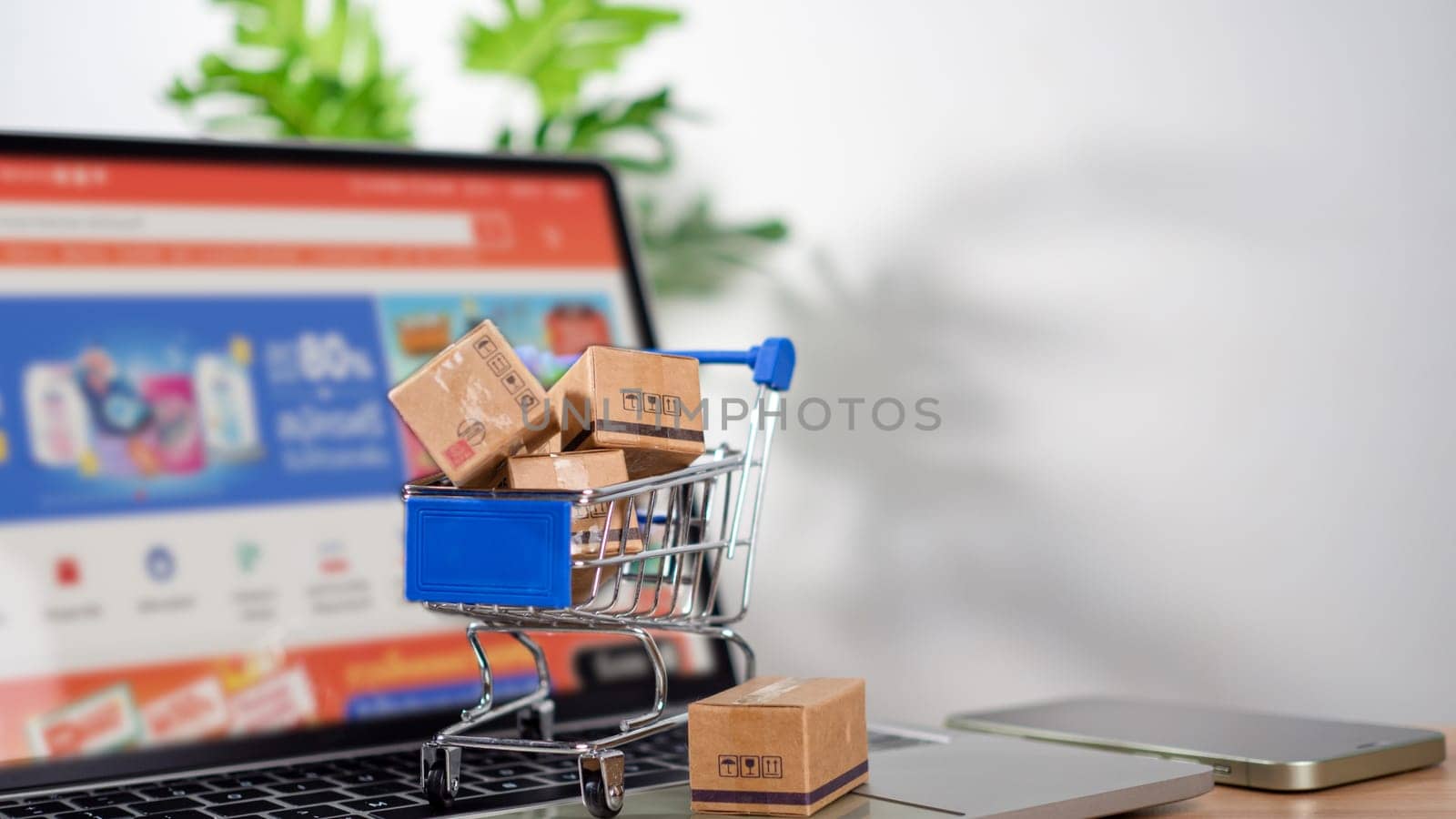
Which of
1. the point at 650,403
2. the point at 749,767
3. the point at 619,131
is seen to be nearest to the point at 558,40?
the point at 619,131

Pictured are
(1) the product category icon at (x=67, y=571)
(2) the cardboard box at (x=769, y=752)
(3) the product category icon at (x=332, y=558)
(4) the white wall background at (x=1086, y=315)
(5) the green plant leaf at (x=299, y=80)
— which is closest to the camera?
(2) the cardboard box at (x=769, y=752)

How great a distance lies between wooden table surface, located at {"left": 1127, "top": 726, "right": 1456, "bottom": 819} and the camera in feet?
2.87

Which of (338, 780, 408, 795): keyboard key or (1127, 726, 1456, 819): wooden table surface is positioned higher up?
(338, 780, 408, 795): keyboard key

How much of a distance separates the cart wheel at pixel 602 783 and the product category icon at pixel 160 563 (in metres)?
0.56

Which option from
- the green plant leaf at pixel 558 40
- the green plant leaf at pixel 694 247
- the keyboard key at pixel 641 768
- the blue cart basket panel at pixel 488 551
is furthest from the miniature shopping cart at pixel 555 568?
the green plant leaf at pixel 558 40

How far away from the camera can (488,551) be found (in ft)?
2.69

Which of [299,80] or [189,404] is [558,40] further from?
[189,404]

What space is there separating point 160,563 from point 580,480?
0.56 meters

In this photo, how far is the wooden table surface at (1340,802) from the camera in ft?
2.87

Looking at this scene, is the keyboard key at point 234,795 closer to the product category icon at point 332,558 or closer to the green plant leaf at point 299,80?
the product category icon at point 332,558

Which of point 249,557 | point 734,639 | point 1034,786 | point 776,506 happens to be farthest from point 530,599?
point 776,506

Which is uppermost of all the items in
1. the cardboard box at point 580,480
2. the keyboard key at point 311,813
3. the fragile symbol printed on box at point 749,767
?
the cardboard box at point 580,480

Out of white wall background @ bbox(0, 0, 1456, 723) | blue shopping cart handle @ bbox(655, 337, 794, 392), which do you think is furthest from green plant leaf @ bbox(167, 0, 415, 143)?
blue shopping cart handle @ bbox(655, 337, 794, 392)

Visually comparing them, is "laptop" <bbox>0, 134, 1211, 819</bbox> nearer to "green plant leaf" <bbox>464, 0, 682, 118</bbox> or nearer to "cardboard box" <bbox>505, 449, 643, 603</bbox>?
"cardboard box" <bbox>505, 449, 643, 603</bbox>
